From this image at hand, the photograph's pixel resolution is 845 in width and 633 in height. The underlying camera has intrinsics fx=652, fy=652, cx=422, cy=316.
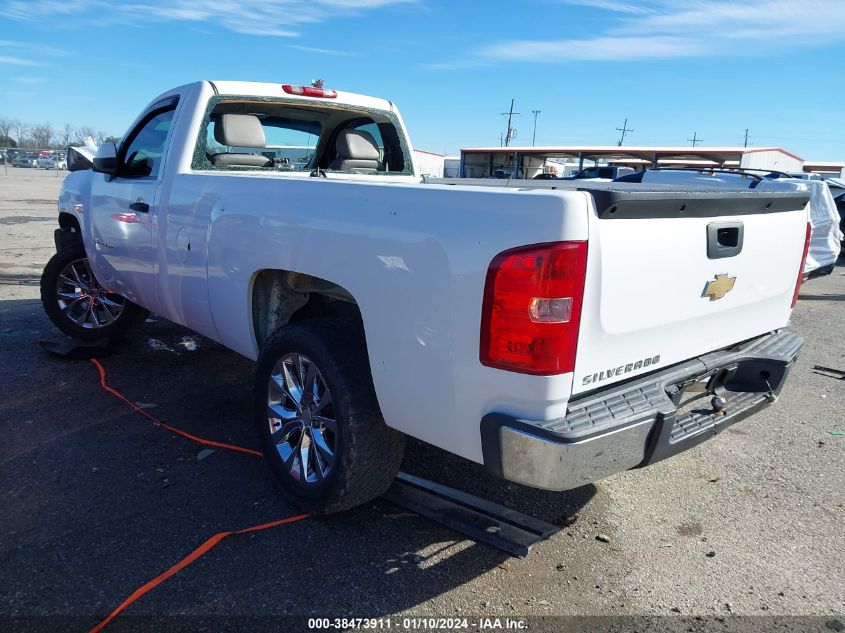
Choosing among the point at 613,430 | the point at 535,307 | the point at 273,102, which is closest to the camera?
the point at 535,307

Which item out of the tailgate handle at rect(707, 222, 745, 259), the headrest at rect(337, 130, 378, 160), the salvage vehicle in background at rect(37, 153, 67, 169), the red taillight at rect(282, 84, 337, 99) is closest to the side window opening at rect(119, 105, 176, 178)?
the red taillight at rect(282, 84, 337, 99)

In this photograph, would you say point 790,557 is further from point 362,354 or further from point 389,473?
point 362,354

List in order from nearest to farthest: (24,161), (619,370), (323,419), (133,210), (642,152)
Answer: (619,370)
(323,419)
(133,210)
(642,152)
(24,161)

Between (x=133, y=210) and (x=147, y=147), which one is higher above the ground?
(x=147, y=147)

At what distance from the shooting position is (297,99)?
465cm

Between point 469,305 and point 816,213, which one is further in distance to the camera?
point 816,213

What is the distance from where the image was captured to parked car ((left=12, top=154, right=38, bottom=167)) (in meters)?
64.2

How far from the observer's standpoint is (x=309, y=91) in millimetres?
4730

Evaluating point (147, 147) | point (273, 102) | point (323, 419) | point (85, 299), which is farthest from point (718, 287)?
point (85, 299)

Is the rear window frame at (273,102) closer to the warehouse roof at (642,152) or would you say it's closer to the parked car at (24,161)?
the warehouse roof at (642,152)

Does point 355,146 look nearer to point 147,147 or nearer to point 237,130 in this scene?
point 237,130

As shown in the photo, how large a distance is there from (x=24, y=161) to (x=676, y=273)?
7605cm

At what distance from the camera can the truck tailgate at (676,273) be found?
219 centimetres

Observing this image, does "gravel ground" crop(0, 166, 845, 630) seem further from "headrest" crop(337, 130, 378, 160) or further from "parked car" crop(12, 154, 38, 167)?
"parked car" crop(12, 154, 38, 167)
